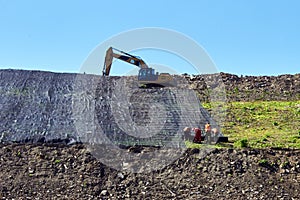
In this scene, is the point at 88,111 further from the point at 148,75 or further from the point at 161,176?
the point at 161,176

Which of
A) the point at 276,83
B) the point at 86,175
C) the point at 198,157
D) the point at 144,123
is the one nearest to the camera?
the point at 86,175

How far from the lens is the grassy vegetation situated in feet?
55.3

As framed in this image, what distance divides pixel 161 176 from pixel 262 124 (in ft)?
30.1

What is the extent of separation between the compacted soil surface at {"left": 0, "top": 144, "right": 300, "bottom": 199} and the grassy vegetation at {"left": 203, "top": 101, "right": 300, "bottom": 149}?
2.23m

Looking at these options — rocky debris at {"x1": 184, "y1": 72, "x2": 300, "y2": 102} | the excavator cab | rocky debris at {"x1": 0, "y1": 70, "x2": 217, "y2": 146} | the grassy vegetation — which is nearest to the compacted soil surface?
the grassy vegetation

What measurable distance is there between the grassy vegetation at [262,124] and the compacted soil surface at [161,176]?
7.32 feet

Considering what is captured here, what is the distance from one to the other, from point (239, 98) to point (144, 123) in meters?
11.8

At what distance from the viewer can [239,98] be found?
94.9ft

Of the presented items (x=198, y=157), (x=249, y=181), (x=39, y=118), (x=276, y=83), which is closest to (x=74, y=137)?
(x=39, y=118)

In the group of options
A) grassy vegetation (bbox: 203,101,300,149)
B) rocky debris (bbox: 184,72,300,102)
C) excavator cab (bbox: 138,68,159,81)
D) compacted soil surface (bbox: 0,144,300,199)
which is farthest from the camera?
rocky debris (bbox: 184,72,300,102)

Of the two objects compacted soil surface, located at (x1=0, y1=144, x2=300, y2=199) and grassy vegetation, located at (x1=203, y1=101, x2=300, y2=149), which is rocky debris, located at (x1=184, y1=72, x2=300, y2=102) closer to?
grassy vegetation, located at (x1=203, y1=101, x2=300, y2=149)

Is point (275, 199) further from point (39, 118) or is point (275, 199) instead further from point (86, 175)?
point (39, 118)

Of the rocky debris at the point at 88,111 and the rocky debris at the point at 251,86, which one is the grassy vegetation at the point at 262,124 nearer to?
the rocky debris at the point at 88,111

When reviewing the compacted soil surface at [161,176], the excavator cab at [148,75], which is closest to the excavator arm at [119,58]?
the excavator cab at [148,75]
